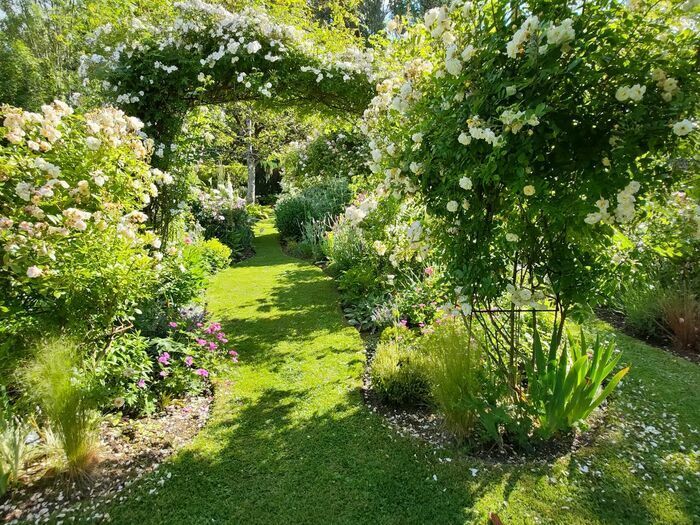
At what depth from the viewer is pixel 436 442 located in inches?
107

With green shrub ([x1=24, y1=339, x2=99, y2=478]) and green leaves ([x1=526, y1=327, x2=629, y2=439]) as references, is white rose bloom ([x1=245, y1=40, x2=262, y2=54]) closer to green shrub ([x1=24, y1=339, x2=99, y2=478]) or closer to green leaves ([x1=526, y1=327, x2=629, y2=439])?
green shrub ([x1=24, y1=339, x2=99, y2=478])

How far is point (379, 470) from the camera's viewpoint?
2510 millimetres

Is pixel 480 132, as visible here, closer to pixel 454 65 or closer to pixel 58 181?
pixel 454 65

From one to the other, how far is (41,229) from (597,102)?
312 cm

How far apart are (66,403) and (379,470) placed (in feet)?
6.32

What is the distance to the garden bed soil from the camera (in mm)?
2189

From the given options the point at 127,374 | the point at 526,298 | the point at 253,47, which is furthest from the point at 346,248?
the point at 526,298

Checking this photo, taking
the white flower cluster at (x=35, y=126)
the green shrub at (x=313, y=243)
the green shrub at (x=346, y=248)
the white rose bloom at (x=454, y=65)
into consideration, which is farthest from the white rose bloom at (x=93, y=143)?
the green shrub at (x=313, y=243)

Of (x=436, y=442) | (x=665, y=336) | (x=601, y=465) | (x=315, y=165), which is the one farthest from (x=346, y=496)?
(x=315, y=165)

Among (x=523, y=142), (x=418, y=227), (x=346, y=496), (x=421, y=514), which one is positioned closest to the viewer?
(x=523, y=142)

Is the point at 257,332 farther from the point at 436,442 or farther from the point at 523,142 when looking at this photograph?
the point at 523,142

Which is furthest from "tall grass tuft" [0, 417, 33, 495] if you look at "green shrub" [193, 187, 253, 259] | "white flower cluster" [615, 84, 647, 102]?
"green shrub" [193, 187, 253, 259]

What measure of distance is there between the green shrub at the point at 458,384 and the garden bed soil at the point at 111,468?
186cm

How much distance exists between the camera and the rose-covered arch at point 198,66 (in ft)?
13.6
